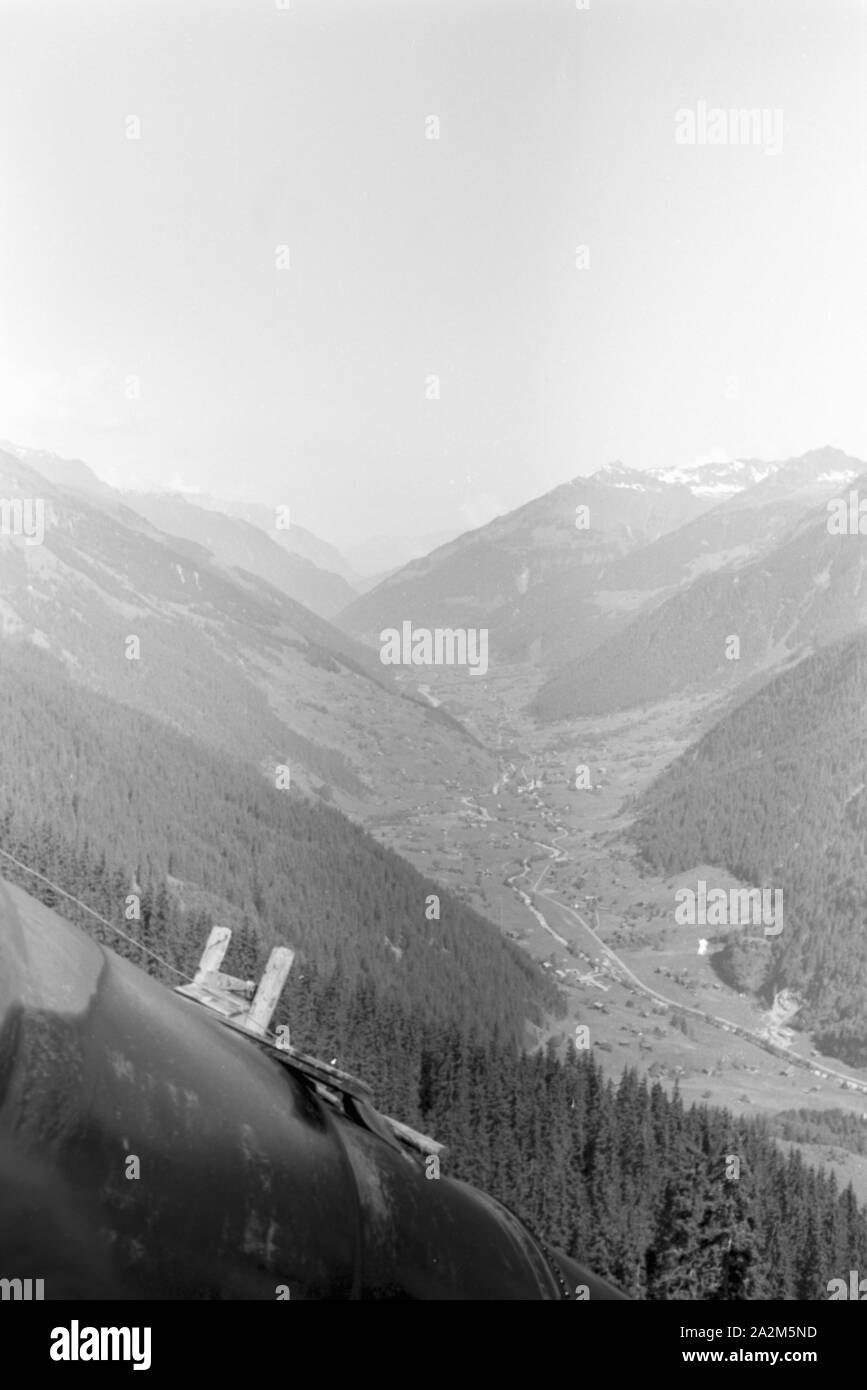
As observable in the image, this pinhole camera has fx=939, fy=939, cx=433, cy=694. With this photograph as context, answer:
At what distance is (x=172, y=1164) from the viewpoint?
6.47ft

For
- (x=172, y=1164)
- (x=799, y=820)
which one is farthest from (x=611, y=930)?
(x=172, y=1164)

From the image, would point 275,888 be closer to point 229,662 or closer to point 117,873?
point 117,873

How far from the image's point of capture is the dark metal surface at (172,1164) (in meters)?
1.80

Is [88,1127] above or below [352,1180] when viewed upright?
above

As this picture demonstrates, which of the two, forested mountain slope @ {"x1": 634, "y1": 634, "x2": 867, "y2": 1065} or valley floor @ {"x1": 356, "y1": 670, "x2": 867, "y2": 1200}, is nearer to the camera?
valley floor @ {"x1": 356, "y1": 670, "x2": 867, "y2": 1200}

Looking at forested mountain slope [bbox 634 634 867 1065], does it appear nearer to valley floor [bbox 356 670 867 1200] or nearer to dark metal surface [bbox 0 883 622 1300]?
valley floor [bbox 356 670 867 1200]

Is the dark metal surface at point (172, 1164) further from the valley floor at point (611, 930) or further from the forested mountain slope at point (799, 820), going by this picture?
the forested mountain slope at point (799, 820)

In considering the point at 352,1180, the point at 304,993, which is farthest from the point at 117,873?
the point at 352,1180

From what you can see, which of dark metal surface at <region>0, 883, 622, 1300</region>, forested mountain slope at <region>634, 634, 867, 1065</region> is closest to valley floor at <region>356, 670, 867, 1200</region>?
forested mountain slope at <region>634, 634, 867, 1065</region>

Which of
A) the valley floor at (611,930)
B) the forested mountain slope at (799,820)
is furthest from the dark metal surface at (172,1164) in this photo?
the forested mountain slope at (799,820)

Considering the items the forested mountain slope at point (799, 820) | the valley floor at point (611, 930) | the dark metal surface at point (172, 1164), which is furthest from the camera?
the forested mountain slope at point (799, 820)

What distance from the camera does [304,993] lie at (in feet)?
140

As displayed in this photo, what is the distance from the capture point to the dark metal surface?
180cm
